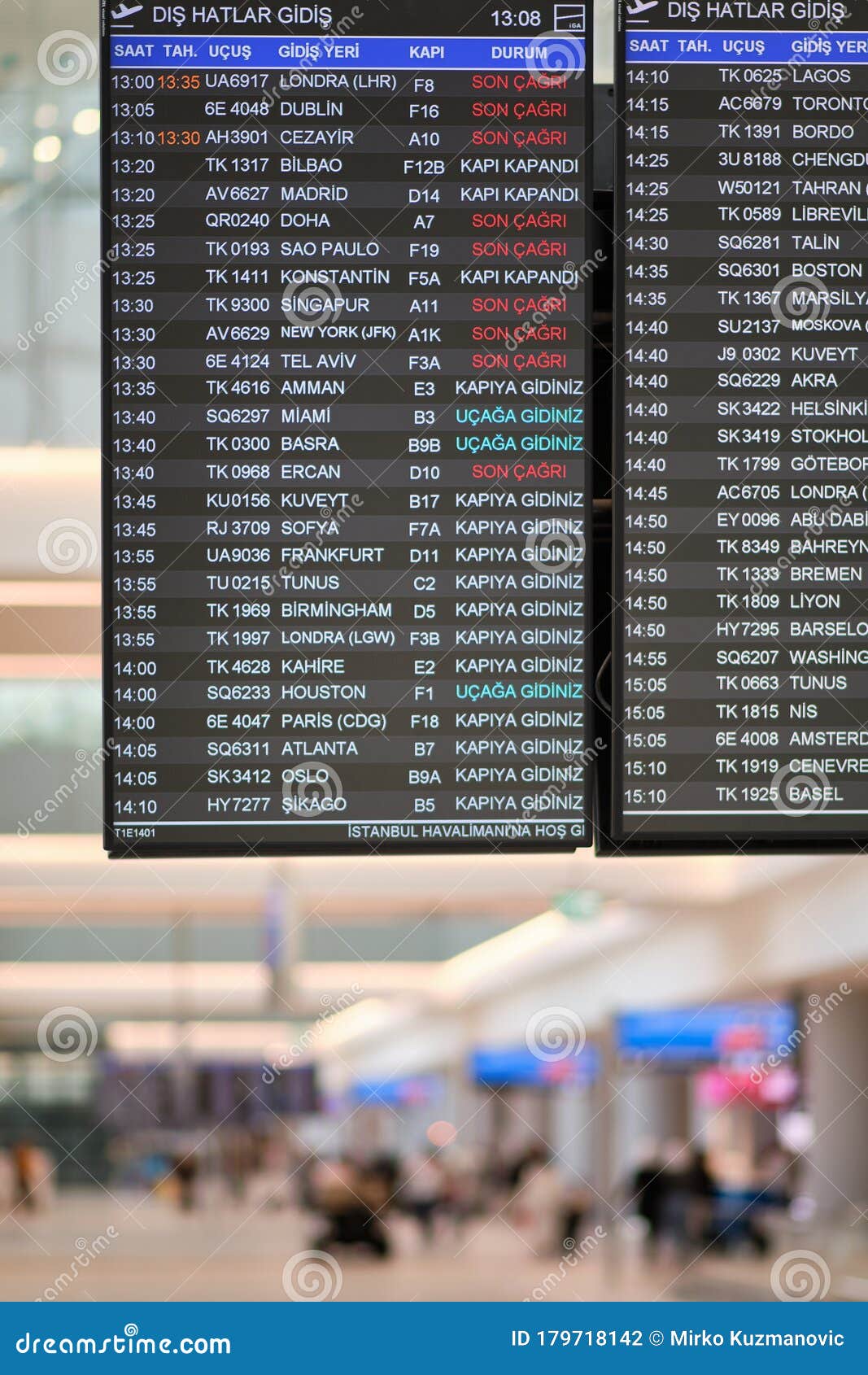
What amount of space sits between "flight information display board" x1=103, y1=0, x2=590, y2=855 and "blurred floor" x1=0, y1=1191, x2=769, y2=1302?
7746 mm

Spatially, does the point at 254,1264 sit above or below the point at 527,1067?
below

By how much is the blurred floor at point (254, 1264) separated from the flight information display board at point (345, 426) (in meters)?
7.75

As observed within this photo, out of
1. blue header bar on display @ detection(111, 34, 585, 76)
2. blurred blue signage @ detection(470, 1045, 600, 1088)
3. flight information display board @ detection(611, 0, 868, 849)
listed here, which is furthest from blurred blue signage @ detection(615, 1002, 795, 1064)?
blue header bar on display @ detection(111, 34, 585, 76)

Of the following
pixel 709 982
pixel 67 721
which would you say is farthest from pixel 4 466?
pixel 709 982

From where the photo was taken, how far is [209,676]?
8.77 feet

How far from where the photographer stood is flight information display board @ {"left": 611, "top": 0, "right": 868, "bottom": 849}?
106 inches

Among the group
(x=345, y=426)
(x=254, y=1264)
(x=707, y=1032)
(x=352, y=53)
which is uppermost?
(x=352, y=53)

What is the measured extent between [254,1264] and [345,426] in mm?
13822

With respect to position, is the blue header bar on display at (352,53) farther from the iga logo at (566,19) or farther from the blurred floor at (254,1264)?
the blurred floor at (254,1264)

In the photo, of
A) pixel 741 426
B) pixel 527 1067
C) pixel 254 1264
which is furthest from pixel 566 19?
pixel 527 1067

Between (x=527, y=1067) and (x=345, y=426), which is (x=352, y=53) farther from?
(x=527, y=1067)

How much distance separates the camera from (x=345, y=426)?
272cm

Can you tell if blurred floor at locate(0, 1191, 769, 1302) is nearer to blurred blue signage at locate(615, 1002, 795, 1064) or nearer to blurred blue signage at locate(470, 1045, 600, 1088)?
blurred blue signage at locate(615, 1002, 795, 1064)

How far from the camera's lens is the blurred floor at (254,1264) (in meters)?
11.8
